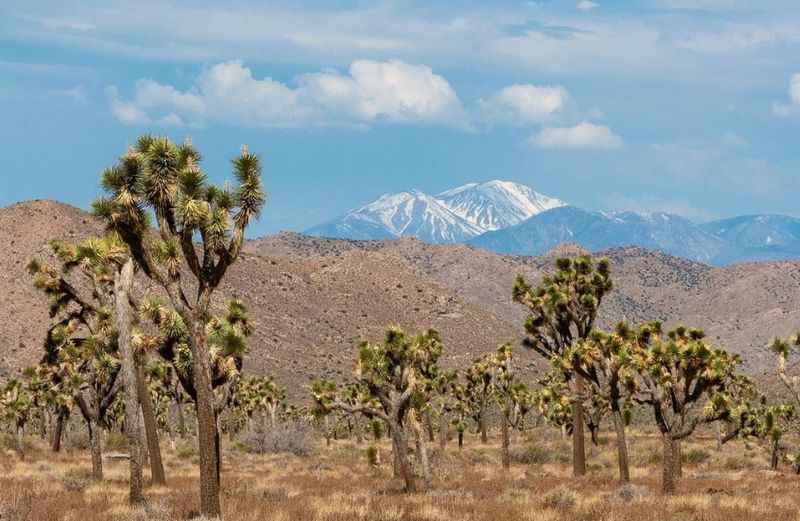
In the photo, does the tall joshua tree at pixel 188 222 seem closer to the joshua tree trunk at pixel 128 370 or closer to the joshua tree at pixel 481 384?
the joshua tree trunk at pixel 128 370

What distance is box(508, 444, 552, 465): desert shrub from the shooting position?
45906 mm

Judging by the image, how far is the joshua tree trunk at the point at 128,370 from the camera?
2064cm

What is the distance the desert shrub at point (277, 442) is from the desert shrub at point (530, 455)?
46.4ft

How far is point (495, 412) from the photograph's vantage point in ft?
342

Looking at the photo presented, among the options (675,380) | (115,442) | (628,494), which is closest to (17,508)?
(628,494)

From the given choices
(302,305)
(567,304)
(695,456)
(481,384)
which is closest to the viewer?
(567,304)

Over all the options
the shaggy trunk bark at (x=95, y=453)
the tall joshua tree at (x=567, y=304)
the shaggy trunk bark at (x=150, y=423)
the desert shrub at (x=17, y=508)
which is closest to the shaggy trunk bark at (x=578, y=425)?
the tall joshua tree at (x=567, y=304)

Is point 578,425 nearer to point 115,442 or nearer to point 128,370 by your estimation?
point 128,370

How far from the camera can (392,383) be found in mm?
28812

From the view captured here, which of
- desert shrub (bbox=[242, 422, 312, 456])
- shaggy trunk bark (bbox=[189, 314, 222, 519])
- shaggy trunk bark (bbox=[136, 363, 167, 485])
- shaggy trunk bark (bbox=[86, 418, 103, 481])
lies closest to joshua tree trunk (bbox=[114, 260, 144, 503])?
shaggy trunk bark (bbox=[189, 314, 222, 519])

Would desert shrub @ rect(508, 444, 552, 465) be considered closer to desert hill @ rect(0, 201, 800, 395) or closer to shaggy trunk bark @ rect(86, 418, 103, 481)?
shaggy trunk bark @ rect(86, 418, 103, 481)

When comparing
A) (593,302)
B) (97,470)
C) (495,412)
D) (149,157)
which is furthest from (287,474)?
(495,412)

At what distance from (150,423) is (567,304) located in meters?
15.2

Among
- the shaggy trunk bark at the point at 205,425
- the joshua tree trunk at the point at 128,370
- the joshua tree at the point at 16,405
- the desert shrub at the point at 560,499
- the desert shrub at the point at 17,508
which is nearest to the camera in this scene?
the desert shrub at the point at 17,508
